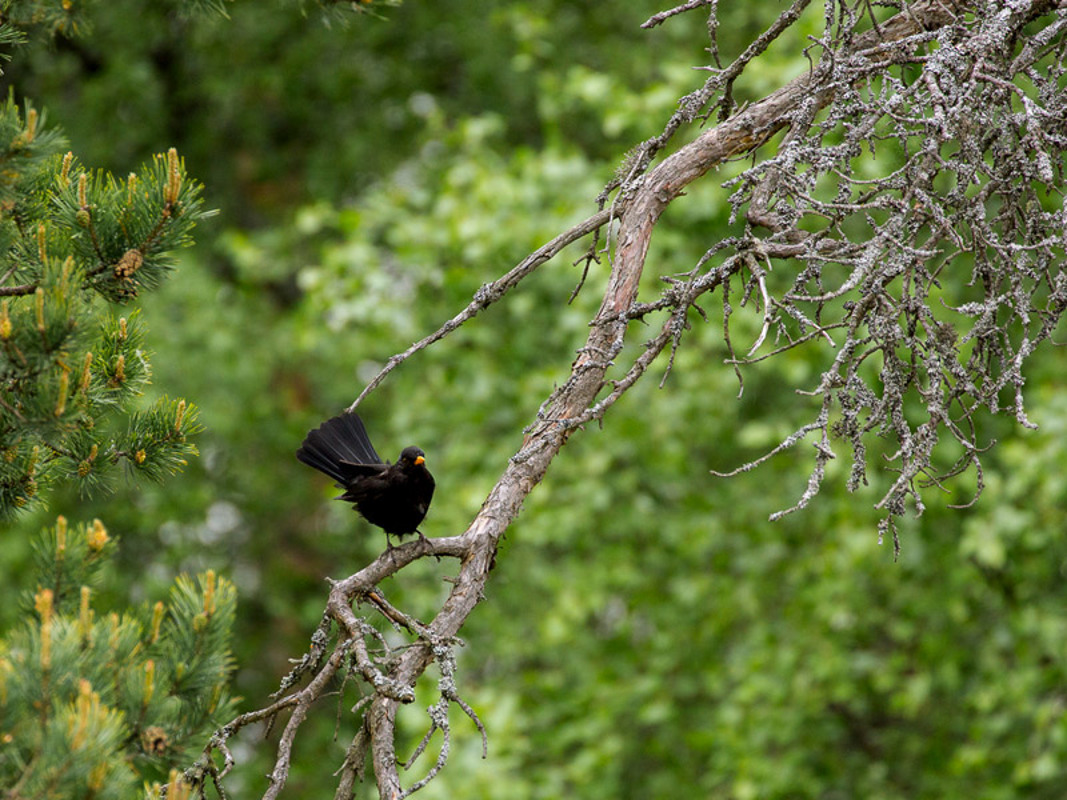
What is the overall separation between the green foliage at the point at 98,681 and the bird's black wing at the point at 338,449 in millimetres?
1486

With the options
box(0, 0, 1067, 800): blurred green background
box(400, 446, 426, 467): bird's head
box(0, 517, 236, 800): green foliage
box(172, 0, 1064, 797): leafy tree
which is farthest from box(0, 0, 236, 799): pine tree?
box(0, 0, 1067, 800): blurred green background

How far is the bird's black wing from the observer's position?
390cm

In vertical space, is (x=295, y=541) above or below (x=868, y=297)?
Result: above

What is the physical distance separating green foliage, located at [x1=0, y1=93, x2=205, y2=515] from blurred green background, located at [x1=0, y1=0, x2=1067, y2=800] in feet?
11.0

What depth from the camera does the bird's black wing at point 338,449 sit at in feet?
12.8

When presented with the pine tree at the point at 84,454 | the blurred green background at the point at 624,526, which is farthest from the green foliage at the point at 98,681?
the blurred green background at the point at 624,526

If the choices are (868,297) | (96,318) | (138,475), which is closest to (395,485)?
(138,475)

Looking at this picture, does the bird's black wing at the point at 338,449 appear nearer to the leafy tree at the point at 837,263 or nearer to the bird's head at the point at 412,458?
the bird's head at the point at 412,458

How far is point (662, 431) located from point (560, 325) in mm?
880

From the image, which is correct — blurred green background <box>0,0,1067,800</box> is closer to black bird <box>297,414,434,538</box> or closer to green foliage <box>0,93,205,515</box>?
black bird <box>297,414,434,538</box>

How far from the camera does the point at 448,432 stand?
7617 mm

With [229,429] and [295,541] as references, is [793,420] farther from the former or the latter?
[295,541]

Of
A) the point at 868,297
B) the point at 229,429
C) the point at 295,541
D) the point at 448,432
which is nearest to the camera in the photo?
the point at 868,297

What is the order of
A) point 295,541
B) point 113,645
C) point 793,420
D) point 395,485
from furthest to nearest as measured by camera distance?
point 295,541, point 793,420, point 395,485, point 113,645
